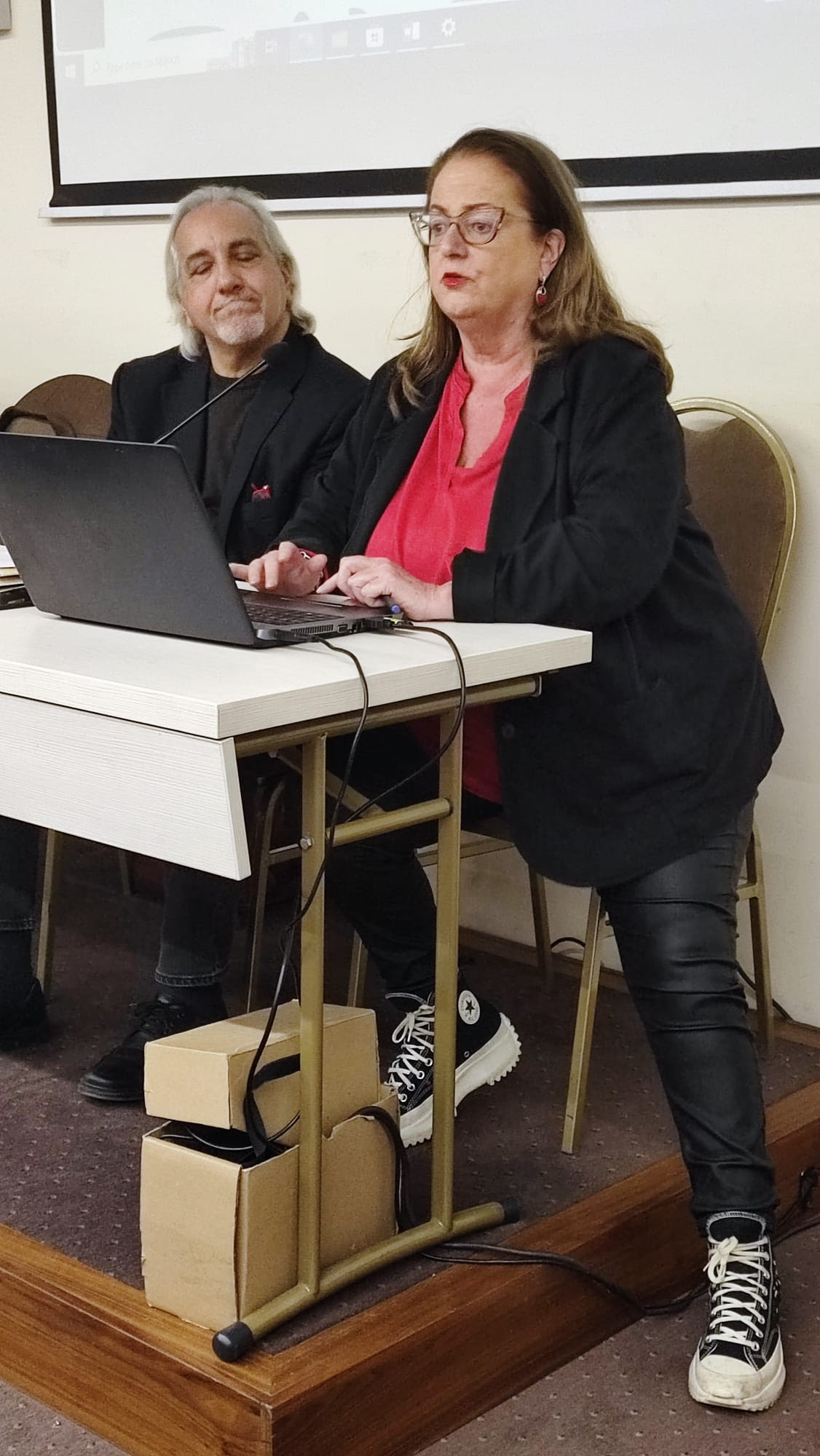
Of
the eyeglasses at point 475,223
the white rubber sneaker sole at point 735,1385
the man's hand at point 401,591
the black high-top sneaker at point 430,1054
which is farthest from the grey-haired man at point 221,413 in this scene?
the white rubber sneaker sole at point 735,1385

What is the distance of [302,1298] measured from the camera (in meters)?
1.48

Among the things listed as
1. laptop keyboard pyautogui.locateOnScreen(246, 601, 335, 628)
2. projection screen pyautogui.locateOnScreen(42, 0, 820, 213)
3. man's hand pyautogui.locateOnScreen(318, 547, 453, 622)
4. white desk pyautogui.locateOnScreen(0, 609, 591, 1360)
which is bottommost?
white desk pyautogui.locateOnScreen(0, 609, 591, 1360)

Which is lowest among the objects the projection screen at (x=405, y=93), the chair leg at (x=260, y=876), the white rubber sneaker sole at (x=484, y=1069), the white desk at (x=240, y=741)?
the white rubber sneaker sole at (x=484, y=1069)

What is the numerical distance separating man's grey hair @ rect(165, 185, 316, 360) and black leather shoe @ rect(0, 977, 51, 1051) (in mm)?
991

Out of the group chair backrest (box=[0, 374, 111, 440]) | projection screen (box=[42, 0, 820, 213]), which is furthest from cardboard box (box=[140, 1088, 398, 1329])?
chair backrest (box=[0, 374, 111, 440])

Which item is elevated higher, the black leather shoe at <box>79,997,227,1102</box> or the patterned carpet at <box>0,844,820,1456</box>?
the black leather shoe at <box>79,997,227,1102</box>

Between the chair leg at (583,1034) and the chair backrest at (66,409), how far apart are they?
141cm

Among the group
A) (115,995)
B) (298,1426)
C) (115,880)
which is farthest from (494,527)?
(115,880)

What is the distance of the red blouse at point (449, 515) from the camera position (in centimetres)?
181

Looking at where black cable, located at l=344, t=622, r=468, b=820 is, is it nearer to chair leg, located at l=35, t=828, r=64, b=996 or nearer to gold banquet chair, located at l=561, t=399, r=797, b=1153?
gold banquet chair, located at l=561, t=399, r=797, b=1153

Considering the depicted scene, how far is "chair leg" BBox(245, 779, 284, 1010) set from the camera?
2.09 m

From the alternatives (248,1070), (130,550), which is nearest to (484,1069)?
(248,1070)

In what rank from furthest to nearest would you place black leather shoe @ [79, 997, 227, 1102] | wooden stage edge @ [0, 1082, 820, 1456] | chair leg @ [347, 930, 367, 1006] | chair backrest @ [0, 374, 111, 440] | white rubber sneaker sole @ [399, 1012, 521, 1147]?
chair backrest @ [0, 374, 111, 440] < chair leg @ [347, 930, 367, 1006] < black leather shoe @ [79, 997, 227, 1102] < white rubber sneaker sole @ [399, 1012, 521, 1147] < wooden stage edge @ [0, 1082, 820, 1456]

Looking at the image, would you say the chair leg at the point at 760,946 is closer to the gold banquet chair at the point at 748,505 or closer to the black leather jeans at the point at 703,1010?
the gold banquet chair at the point at 748,505
